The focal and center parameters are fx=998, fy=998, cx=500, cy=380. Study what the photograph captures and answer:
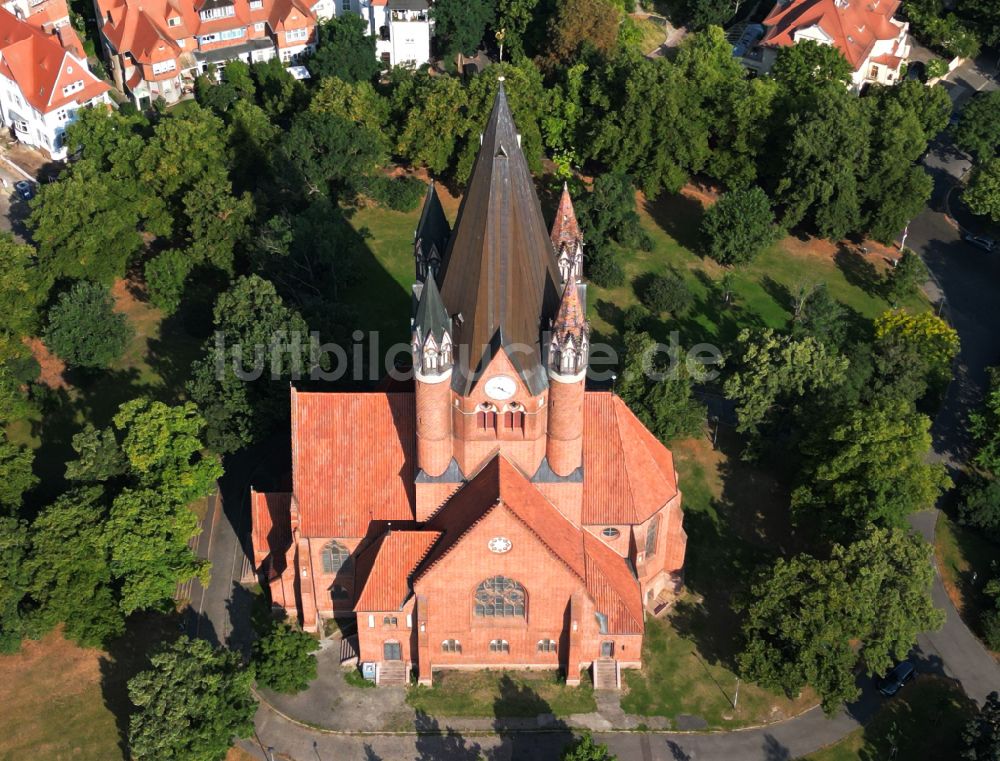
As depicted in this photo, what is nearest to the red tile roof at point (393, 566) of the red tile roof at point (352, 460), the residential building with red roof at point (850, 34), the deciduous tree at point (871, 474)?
the red tile roof at point (352, 460)

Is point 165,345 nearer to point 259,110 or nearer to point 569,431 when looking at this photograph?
point 259,110

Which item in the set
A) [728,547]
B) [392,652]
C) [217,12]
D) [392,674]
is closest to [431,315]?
[392,652]

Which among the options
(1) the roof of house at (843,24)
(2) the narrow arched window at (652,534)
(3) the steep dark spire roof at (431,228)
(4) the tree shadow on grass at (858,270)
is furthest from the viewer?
(1) the roof of house at (843,24)

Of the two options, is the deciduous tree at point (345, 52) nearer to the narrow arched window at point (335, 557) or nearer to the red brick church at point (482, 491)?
the red brick church at point (482, 491)

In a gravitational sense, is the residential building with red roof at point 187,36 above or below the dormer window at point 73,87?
above

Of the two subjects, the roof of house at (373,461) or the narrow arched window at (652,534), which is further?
the narrow arched window at (652,534)

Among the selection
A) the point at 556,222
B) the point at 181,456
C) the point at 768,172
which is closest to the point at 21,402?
the point at 181,456

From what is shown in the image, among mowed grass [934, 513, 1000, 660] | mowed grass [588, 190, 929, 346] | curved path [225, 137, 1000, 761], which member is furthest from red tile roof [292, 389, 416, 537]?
mowed grass [934, 513, 1000, 660]
